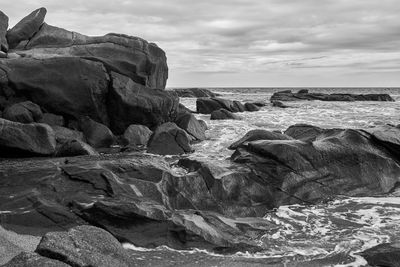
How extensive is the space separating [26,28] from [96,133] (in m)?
9.00

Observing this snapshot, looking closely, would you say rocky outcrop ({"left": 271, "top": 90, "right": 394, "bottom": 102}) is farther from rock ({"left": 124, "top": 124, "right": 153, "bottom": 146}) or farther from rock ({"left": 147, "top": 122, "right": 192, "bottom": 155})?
rock ({"left": 147, "top": 122, "right": 192, "bottom": 155})

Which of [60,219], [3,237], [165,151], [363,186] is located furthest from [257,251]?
[165,151]

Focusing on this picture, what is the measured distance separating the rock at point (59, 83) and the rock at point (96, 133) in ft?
1.93

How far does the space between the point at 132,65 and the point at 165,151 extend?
656 centimetres

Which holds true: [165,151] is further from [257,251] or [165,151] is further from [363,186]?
[257,251]

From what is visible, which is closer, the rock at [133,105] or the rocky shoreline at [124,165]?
the rocky shoreline at [124,165]

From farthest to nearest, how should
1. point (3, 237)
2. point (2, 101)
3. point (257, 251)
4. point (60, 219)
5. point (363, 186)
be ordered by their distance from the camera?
point (2, 101) < point (363, 186) < point (60, 219) < point (257, 251) < point (3, 237)

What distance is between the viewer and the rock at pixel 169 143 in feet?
54.1

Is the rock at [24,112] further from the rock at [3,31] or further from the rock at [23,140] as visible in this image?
the rock at [3,31]

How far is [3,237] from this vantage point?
6625mm

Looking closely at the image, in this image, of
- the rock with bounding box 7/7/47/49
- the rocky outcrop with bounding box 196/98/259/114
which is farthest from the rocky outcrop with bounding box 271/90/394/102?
the rock with bounding box 7/7/47/49

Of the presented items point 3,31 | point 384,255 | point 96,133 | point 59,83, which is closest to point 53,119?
point 59,83

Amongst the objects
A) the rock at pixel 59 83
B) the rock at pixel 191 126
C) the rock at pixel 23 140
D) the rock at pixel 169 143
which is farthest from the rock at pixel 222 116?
the rock at pixel 23 140

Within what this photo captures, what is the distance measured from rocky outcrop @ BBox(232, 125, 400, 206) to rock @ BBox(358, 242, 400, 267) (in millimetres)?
3517
